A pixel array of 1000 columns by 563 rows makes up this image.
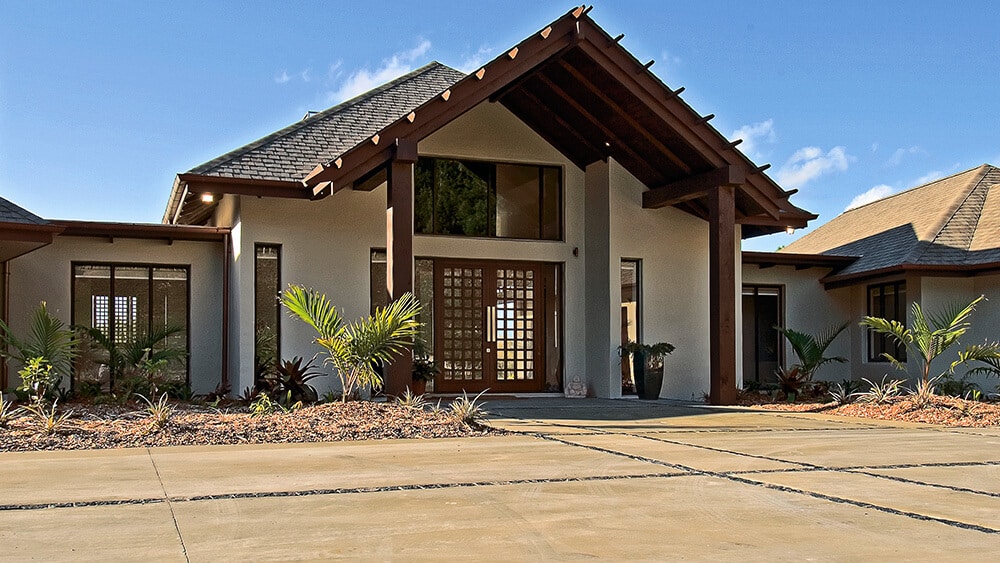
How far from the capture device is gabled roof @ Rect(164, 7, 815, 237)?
12844 millimetres

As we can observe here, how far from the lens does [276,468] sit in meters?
7.26

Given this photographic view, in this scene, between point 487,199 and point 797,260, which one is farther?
point 797,260

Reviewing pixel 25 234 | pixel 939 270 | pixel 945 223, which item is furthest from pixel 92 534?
pixel 945 223

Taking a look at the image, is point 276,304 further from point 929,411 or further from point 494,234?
point 929,411

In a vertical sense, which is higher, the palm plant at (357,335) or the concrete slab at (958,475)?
the palm plant at (357,335)

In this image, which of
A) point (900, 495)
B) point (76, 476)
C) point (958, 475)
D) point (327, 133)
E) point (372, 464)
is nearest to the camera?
point (900, 495)

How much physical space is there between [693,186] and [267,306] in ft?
22.1

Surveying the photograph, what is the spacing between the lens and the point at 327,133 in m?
15.8

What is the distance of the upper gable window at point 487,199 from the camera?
1582 centimetres

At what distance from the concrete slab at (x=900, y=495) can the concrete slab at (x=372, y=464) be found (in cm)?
102

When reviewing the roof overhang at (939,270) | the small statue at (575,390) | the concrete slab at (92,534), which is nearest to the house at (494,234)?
the small statue at (575,390)

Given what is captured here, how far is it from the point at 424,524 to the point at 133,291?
456 inches

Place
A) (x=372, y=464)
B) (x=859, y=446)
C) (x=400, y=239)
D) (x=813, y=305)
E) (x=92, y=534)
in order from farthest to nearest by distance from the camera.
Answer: (x=813, y=305)
(x=400, y=239)
(x=859, y=446)
(x=372, y=464)
(x=92, y=534)

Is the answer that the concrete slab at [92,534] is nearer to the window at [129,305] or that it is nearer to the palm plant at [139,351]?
the palm plant at [139,351]
